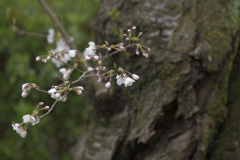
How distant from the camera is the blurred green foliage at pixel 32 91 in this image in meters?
2.19

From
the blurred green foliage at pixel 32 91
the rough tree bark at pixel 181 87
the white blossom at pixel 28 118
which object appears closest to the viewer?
the white blossom at pixel 28 118

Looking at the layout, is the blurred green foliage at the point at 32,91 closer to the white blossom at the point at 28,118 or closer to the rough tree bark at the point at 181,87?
the rough tree bark at the point at 181,87

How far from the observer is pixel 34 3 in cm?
276

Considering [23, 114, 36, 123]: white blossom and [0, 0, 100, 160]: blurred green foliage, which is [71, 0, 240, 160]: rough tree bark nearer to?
[23, 114, 36, 123]: white blossom

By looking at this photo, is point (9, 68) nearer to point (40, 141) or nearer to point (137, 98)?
point (40, 141)

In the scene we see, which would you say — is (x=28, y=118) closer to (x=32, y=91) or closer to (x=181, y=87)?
(x=181, y=87)

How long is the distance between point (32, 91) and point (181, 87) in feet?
4.63

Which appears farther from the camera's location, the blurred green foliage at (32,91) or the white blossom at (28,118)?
the blurred green foliage at (32,91)

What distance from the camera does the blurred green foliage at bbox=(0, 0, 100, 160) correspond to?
219cm

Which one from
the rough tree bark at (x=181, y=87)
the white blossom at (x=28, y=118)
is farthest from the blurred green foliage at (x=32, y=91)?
the white blossom at (x=28, y=118)

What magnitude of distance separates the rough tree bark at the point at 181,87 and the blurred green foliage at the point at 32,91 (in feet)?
3.21

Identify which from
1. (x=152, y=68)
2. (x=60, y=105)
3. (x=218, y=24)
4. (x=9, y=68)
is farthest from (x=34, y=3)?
(x=218, y=24)

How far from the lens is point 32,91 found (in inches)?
86.5

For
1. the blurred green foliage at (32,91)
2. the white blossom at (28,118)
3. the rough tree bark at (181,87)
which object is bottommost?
the white blossom at (28,118)
